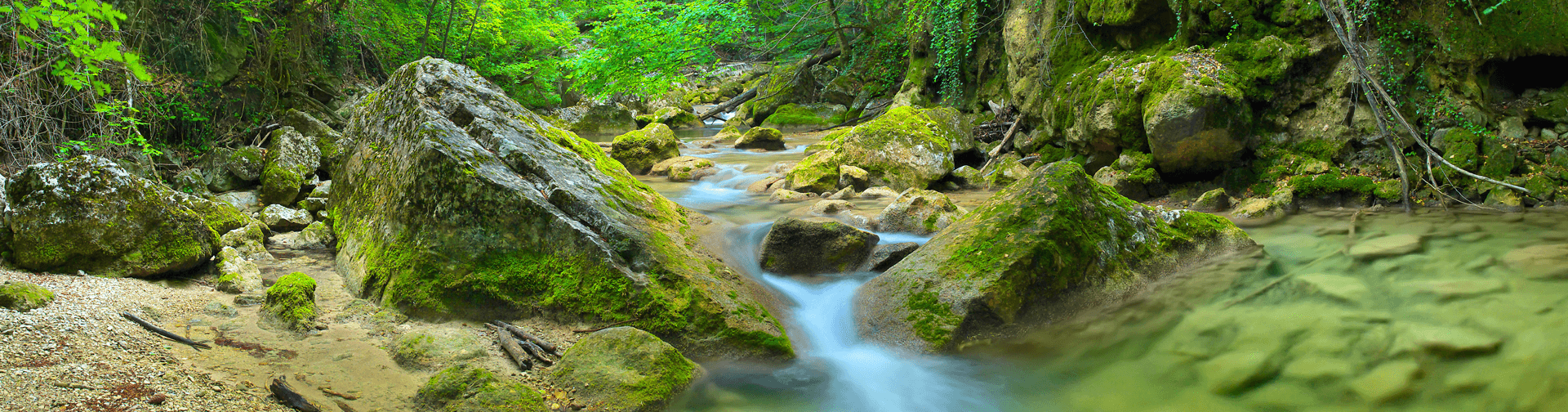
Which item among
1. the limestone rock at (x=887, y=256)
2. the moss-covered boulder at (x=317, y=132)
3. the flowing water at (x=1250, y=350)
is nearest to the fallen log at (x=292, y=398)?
the flowing water at (x=1250, y=350)

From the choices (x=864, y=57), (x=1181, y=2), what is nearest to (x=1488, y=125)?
(x=1181, y=2)

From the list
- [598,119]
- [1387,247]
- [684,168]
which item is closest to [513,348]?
[1387,247]

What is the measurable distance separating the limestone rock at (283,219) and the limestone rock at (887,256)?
5174 millimetres

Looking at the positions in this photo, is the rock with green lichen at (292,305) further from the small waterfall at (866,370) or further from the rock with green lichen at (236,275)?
the small waterfall at (866,370)

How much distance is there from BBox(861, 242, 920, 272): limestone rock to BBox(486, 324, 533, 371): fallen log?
2.64m

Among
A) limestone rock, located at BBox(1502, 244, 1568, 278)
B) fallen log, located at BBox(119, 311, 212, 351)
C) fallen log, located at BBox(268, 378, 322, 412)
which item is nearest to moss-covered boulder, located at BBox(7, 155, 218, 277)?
fallen log, located at BBox(119, 311, 212, 351)

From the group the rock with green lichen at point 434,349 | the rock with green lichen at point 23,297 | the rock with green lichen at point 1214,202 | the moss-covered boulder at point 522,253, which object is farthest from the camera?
the rock with green lichen at point 1214,202

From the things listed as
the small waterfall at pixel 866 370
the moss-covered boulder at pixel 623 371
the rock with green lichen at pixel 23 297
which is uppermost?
the rock with green lichen at pixel 23 297

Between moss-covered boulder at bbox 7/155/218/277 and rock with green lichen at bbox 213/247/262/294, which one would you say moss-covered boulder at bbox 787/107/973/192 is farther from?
moss-covered boulder at bbox 7/155/218/277

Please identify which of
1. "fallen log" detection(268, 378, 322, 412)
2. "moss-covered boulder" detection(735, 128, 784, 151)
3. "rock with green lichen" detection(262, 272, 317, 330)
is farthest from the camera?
"moss-covered boulder" detection(735, 128, 784, 151)

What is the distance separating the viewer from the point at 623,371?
11.0ft

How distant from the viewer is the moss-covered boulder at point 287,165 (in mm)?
7602

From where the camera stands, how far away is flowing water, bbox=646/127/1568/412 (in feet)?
11.0

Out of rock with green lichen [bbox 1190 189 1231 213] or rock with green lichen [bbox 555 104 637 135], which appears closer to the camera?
rock with green lichen [bbox 1190 189 1231 213]
